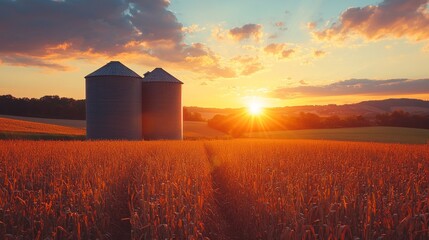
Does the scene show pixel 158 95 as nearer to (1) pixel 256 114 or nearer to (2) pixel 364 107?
(1) pixel 256 114

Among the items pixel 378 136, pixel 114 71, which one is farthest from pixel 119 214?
pixel 378 136

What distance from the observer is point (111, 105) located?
27.6 m

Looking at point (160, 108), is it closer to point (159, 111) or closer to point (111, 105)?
point (159, 111)

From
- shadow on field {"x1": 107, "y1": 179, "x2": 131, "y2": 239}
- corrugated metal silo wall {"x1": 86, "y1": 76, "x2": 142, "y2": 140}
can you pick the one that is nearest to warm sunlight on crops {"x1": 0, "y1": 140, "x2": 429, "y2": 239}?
shadow on field {"x1": 107, "y1": 179, "x2": 131, "y2": 239}

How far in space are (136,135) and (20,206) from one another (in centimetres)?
2397

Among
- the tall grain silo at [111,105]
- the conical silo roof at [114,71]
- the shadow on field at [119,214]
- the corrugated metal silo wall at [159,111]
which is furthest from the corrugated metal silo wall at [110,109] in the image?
the shadow on field at [119,214]

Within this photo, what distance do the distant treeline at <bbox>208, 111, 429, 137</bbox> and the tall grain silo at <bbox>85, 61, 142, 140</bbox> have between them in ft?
112

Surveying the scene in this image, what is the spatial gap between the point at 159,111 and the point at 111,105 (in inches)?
193

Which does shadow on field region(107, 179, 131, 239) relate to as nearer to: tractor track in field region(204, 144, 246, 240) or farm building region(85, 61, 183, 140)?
tractor track in field region(204, 144, 246, 240)

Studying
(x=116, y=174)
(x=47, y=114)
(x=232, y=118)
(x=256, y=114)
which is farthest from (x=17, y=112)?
(x=116, y=174)

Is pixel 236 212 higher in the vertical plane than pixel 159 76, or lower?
lower

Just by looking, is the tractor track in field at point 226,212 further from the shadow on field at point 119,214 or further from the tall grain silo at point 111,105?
the tall grain silo at point 111,105

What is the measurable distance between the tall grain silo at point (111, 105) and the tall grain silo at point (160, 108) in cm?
203

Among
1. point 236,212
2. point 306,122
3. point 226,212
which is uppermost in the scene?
point 306,122
